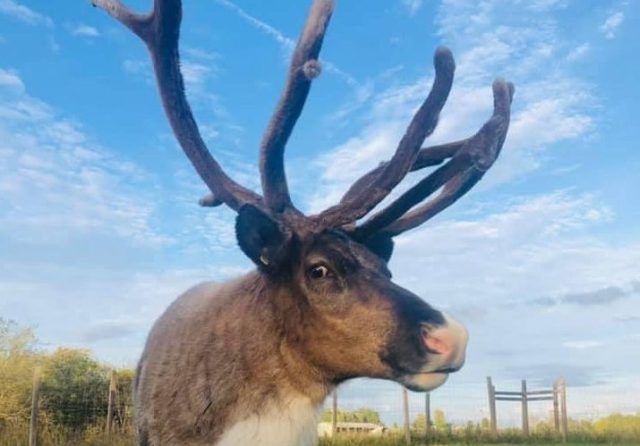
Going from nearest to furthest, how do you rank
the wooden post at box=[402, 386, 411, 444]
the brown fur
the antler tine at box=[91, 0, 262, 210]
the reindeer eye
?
the brown fur → the reindeer eye → the antler tine at box=[91, 0, 262, 210] → the wooden post at box=[402, 386, 411, 444]

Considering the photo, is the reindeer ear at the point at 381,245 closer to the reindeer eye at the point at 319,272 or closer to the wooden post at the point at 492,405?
the reindeer eye at the point at 319,272

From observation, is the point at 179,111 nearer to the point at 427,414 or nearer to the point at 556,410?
the point at 427,414

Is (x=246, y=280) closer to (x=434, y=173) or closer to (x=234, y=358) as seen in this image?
(x=234, y=358)

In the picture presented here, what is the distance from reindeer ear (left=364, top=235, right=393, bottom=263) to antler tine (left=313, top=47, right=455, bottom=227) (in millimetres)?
189

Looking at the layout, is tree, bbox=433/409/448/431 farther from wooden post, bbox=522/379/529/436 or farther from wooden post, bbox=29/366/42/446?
wooden post, bbox=29/366/42/446

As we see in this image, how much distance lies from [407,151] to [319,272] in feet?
3.68

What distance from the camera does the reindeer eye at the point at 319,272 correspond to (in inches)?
187

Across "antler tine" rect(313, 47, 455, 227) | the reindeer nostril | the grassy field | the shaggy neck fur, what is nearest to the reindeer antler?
"antler tine" rect(313, 47, 455, 227)

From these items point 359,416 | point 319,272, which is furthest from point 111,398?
point 319,272

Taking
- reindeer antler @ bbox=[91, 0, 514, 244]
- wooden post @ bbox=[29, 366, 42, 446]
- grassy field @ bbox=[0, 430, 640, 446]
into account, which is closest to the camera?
reindeer antler @ bbox=[91, 0, 514, 244]

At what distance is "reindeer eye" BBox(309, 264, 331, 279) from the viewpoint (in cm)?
476

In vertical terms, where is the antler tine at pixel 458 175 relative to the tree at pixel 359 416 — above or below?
above

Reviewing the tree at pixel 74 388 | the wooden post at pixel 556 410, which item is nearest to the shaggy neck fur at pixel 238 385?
the tree at pixel 74 388

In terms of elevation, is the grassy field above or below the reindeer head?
below
